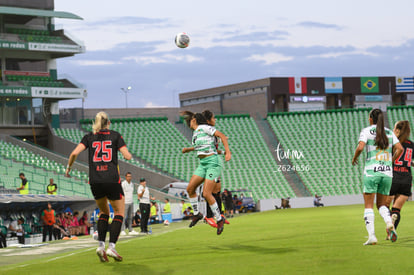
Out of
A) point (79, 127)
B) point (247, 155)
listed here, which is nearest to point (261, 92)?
point (247, 155)

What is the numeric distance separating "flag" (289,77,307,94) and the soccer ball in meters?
45.7

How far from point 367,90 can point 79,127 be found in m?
35.0

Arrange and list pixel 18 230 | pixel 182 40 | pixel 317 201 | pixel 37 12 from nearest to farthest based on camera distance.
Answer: pixel 18 230 < pixel 182 40 < pixel 317 201 < pixel 37 12

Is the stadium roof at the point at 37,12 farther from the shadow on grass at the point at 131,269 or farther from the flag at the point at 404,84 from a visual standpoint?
the shadow on grass at the point at 131,269

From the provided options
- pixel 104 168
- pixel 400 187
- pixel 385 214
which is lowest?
pixel 385 214

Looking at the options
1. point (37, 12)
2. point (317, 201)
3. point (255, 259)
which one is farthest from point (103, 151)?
point (37, 12)

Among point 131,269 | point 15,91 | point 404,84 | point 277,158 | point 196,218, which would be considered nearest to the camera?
point 131,269

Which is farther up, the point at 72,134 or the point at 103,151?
the point at 72,134

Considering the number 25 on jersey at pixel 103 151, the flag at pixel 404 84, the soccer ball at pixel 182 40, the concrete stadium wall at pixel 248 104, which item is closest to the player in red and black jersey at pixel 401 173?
the number 25 on jersey at pixel 103 151

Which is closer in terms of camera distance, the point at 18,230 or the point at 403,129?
the point at 403,129

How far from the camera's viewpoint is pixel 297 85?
69.2 metres

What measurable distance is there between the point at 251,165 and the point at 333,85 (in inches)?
949

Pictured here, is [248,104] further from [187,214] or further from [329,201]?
[187,214]

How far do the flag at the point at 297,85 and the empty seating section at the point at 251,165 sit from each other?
466 inches
